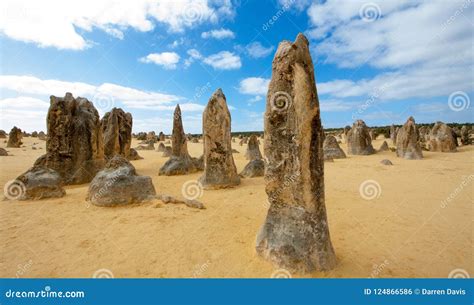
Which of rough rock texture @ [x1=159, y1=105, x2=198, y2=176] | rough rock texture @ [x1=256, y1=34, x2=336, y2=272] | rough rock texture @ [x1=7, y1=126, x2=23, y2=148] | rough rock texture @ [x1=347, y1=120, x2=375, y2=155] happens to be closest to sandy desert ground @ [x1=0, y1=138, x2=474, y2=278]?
rough rock texture @ [x1=256, y1=34, x2=336, y2=272]

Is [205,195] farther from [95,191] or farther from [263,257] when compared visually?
[263,257]

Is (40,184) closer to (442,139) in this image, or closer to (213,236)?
(213,236)

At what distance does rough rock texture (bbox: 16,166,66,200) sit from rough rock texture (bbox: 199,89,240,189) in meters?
4.35

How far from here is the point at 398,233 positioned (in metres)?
5.36

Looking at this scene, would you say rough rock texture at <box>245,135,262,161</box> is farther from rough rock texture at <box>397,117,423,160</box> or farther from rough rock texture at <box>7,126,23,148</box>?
rough rock texture at <box>7,126,23,148</box>

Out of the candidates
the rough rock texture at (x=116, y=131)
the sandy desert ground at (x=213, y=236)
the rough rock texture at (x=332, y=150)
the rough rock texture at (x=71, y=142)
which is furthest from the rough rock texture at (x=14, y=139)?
the rough rock texture at (x=332, y=150)

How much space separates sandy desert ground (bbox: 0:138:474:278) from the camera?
154 inches

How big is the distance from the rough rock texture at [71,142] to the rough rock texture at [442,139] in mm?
21507

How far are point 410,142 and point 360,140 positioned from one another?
3.52 metres

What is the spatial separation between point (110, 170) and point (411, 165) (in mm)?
14167

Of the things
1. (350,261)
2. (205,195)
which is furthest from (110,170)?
(350,261)

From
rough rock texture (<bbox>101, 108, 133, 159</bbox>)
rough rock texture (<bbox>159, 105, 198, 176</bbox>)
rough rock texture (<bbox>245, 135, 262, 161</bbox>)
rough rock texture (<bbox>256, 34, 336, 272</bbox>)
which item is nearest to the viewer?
rough rock texture (<bbox>256, 34, 336, 272</bbox>)

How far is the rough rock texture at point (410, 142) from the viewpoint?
53.2 feet

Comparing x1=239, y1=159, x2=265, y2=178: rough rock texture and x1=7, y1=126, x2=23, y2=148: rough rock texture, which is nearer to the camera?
x1=239, y1=159, x2=265, y2=178: rough rock texture
